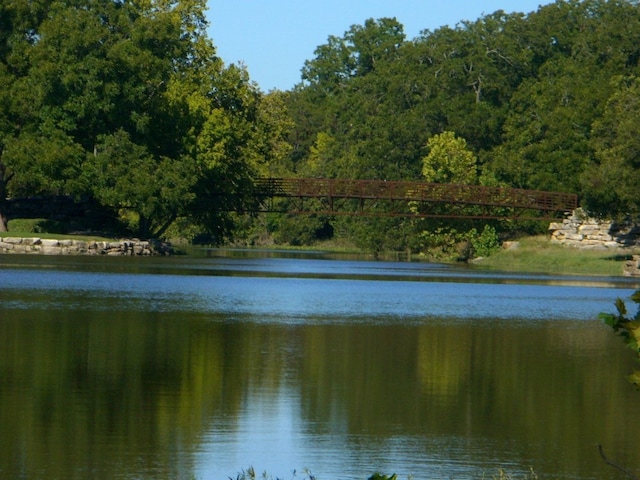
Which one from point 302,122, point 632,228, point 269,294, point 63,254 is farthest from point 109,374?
point 302,122

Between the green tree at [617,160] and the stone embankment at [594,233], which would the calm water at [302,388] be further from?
the stone embankment at [594,233]

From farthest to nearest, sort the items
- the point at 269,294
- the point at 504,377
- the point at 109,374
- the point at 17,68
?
the point at 17,68 < the point at 269,294 < the point at 504,377 < the point at 109,374

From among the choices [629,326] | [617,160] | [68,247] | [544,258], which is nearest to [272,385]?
[629,326]

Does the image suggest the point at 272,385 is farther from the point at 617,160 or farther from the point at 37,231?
the point at 617,160

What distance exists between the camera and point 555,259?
7575cm

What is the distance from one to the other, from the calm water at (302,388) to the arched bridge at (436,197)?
4539cm

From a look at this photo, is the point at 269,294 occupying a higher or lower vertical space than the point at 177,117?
lower

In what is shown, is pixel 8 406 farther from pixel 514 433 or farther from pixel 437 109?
pixel 437 109

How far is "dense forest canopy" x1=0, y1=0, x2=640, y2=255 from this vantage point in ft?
221

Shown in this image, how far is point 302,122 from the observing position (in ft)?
448

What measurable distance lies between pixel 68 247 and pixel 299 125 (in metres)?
72.0

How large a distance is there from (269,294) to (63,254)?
26649 mm

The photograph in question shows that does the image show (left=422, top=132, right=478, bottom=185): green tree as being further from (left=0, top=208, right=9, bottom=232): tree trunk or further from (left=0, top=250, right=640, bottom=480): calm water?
(left=0, top=250, right=640, bottom=480): calm water

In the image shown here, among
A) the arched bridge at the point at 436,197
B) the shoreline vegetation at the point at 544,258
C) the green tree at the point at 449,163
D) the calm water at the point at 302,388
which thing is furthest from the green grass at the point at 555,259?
the calm water at the point at 302,388
